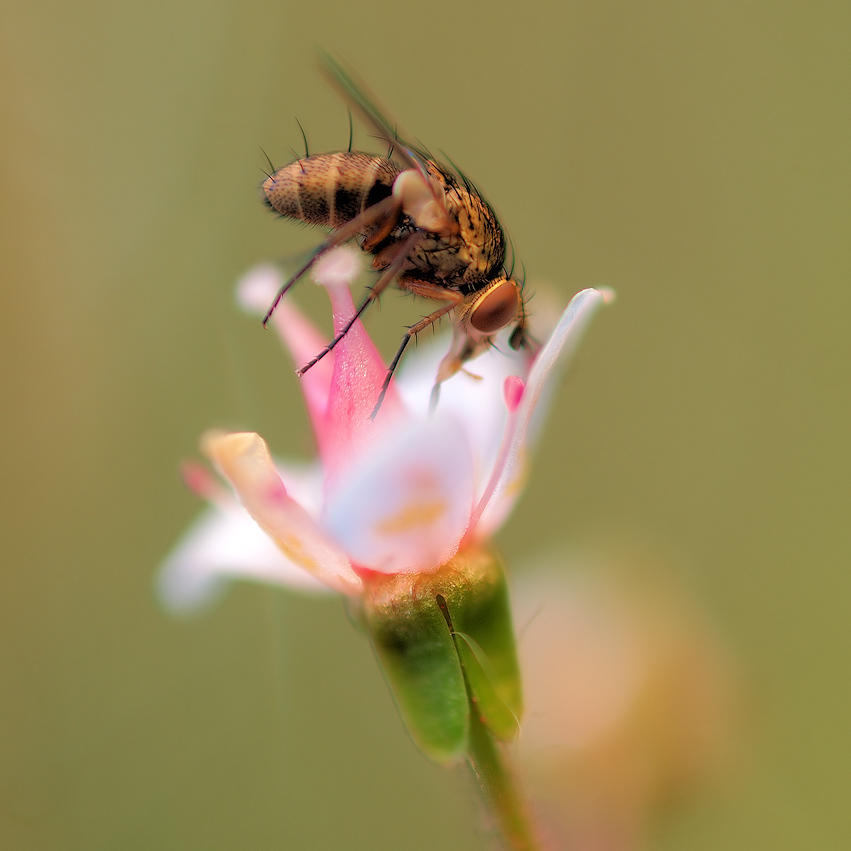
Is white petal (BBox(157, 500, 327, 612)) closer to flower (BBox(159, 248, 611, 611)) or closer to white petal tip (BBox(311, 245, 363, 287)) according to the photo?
flower (BBox(159, 248, 611, 611))

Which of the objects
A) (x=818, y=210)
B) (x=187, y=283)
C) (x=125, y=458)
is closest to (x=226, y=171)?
(x=187, y=283)

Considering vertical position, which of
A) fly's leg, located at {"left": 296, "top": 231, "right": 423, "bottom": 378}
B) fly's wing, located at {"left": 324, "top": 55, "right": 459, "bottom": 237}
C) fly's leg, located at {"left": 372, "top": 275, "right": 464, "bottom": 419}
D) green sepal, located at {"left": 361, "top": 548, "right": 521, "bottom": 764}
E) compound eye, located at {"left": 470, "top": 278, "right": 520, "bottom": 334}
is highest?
fly's wing, located at {"left": 324, "top": 55, "right": 459, "bottom": 237}

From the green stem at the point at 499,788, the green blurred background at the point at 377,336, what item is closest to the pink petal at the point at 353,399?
the green stem at the point at 499,788

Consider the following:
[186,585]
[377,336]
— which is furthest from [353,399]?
[377,336]

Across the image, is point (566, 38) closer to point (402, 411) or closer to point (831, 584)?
point (831, 584)

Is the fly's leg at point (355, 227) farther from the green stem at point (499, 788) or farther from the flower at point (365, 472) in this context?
the green stem at point (499, 788)

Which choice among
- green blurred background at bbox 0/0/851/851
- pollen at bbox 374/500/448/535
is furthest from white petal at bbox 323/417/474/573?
green blurred background at bbox 0/0/851/851
